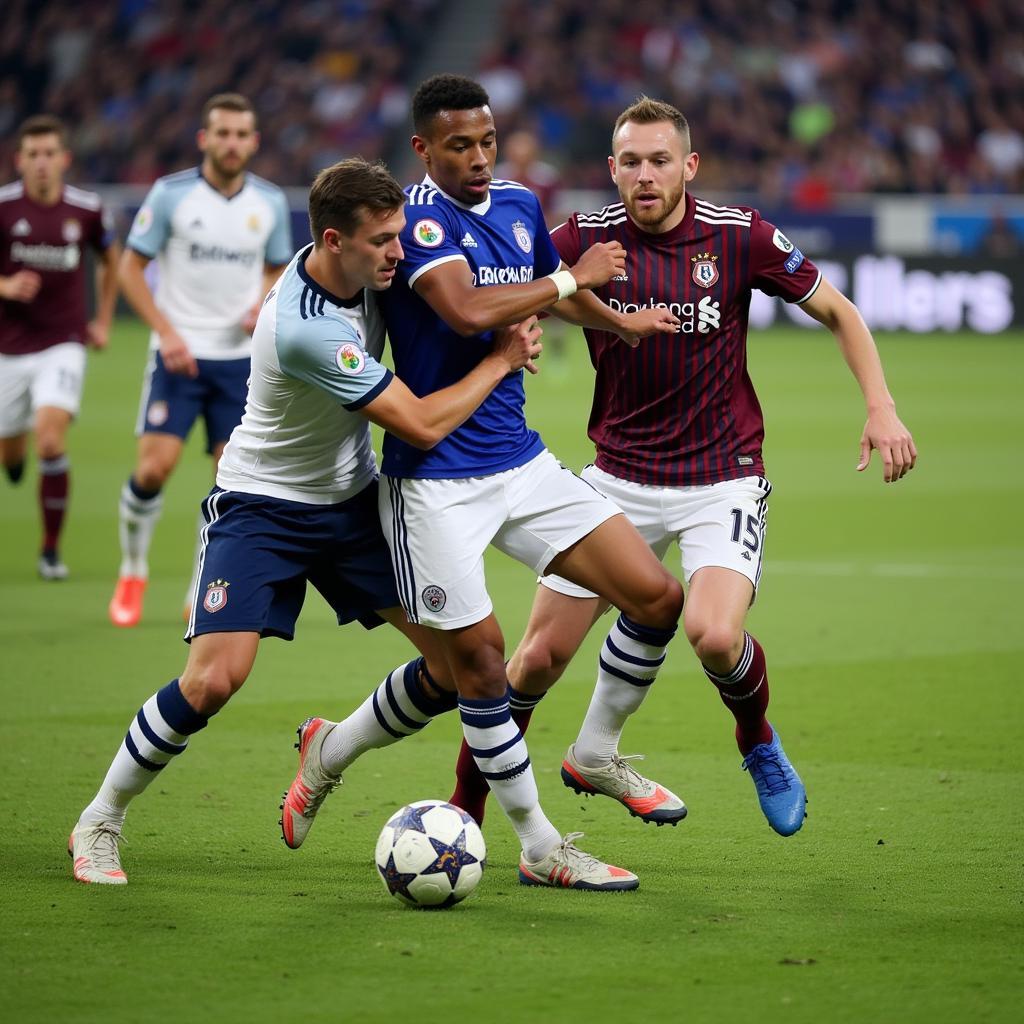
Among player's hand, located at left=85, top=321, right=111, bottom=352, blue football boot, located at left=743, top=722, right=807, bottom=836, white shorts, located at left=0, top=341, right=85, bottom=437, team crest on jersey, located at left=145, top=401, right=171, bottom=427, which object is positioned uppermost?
blue football boot, located at left=743, top=722, right=807, bottom=836

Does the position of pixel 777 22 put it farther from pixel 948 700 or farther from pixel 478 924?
pixel 478 924

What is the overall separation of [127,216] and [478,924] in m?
25.8

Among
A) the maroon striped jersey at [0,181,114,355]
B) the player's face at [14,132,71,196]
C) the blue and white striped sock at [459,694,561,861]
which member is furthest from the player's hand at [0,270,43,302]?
the blue and white striped sock at [459,694,561,861]

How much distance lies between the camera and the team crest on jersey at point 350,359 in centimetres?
473

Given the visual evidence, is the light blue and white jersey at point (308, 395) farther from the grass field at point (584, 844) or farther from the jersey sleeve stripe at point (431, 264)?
the grass field at point (584, 844)

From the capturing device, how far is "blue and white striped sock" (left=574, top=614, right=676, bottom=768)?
5527 mm

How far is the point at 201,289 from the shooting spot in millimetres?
9211

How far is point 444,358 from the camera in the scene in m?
5.04

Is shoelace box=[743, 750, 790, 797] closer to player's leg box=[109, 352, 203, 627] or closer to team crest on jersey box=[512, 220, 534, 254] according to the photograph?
team crest on jersey box=[512, 220, 534, 254]

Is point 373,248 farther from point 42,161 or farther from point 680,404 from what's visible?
point 42,161

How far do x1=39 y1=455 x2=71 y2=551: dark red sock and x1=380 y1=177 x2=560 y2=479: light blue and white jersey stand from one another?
18.7 ft

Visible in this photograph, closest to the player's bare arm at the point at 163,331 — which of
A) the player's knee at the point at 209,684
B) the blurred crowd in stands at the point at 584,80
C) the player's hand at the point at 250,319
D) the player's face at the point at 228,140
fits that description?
the player's hand at the point at 250,319

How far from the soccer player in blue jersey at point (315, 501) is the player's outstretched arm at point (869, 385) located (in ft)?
3.71

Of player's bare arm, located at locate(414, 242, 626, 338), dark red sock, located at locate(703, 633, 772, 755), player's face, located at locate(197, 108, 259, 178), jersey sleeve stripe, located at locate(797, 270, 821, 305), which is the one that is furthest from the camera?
player's face, located at locate(197, 108, 259, 178)
